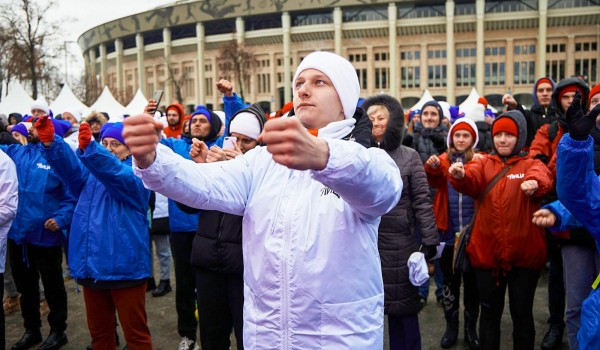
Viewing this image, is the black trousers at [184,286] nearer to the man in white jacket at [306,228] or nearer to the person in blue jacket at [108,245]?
the person in blue jacket at [108,245]

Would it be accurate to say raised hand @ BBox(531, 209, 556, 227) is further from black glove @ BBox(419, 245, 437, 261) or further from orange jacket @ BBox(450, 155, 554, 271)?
black glove @ BBox(419, 245, 437, 261)

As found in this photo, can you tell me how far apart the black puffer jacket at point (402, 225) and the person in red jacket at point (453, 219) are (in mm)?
665

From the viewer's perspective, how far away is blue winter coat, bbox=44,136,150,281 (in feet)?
12.2

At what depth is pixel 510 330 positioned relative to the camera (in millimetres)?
4926

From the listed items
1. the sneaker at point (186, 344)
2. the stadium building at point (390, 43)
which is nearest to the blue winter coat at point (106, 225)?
the sneaker at point (186, 344)

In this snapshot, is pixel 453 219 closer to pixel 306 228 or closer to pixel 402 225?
pixel 402 225

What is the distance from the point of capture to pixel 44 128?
3.66 metres

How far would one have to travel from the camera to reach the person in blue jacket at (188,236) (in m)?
4.63

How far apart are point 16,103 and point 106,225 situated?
1274cm

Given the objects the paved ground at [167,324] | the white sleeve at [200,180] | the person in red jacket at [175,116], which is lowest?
the paved ground at [167,324]

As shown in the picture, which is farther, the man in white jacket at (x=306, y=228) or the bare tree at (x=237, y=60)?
the bare tree at (x=237, y=60)

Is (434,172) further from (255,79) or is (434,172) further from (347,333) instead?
(255,79)

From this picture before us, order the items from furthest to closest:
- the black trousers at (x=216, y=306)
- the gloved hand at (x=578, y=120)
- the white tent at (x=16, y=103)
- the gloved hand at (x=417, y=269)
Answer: the white tent at (x=16, y=103), the gloved hand at (x=417, y=269), the black trousers at (x=216, y=306), the gloved hand at (x=578, y=120)

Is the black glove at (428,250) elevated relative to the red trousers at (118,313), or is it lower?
elevated
